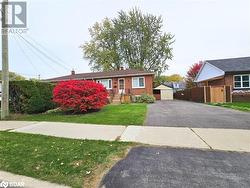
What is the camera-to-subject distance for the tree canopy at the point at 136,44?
41.7 metres

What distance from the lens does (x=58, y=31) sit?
2172 centimetres

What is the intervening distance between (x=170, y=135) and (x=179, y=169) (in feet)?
9.25

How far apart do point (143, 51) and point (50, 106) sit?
28.6 m

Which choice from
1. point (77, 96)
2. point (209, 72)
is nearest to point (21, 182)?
point (77, 96)

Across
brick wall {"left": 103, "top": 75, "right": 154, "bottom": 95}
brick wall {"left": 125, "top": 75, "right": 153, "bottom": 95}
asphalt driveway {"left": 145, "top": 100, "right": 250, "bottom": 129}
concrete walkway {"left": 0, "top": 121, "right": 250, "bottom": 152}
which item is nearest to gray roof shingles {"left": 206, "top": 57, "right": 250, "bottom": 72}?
brick wall {"left": 125, "top": 75, "right": 153, "bottom": 95}

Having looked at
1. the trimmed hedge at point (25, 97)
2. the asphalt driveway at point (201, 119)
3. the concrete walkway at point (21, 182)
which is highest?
the trimmed hedge at point (25, 97)

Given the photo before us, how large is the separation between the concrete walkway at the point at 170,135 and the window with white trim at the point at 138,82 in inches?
762

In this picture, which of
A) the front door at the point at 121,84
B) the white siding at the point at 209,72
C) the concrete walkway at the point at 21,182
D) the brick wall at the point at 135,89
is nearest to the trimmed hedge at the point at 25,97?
the concrete walkway at the point at 21,182

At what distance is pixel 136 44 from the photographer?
139ft

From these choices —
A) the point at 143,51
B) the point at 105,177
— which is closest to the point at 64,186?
the point at 105,177

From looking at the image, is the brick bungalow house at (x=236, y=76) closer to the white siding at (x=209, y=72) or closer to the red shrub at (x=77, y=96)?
the white siding at (x=209, y=72)

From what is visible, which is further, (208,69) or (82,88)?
(208,69)

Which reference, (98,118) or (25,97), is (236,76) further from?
(25,97)

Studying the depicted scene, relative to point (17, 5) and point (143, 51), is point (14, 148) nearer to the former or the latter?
point (17, 5)
